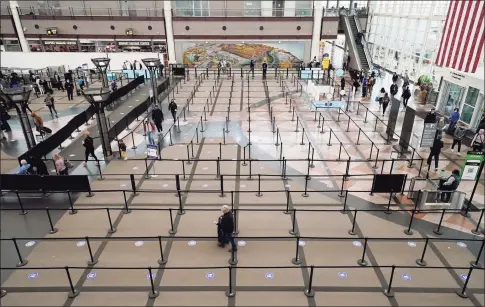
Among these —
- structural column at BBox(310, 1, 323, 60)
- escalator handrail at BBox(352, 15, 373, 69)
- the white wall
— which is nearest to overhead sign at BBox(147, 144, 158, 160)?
the white wall

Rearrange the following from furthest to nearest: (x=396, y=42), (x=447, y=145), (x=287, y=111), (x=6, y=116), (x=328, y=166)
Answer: (x=396, y=42) < (x=287, y=111) < (x=6, y=116) < (x=447, y=145) < (x=328, y=166)

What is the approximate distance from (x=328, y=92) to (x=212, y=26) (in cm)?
1658

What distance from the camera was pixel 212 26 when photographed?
106 feet

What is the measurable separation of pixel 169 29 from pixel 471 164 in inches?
1166

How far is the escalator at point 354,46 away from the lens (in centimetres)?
3259

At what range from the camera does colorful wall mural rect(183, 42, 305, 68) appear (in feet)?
109

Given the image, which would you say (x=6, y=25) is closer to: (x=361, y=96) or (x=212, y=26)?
(x=212, y=26)

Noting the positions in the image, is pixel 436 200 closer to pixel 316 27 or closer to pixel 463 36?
pixel 463 36

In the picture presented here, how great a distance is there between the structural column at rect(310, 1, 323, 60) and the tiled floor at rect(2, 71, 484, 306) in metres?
22.0

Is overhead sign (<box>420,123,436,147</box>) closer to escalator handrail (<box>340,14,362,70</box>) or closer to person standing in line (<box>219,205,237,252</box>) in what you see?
person standing in line (<box>219,205,237,252</box>)

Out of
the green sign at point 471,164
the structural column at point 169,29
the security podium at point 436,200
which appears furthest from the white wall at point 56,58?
the green sign at point 471,164

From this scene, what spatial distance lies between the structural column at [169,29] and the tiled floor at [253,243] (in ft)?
72.5

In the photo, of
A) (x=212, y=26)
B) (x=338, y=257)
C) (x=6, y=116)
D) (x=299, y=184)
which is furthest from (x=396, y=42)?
(x=6, y=116)

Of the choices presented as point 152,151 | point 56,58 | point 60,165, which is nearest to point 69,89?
point 56,58
